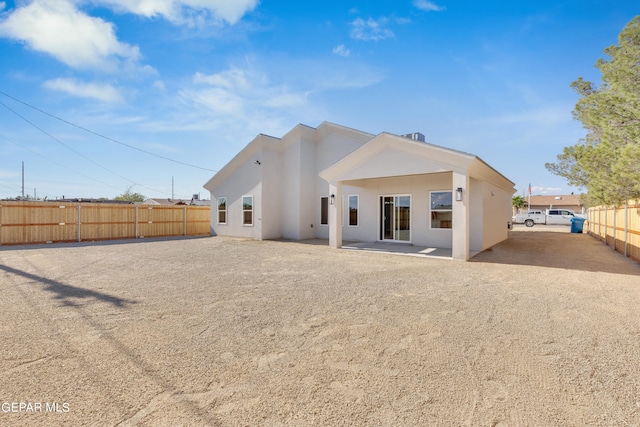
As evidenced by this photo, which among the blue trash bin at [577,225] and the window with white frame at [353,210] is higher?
the window with white frame at [353,210]

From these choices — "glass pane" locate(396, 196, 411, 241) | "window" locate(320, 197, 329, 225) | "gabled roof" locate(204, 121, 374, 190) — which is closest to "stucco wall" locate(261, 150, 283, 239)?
"gabled roof" locate(204, 121, 374, 190)

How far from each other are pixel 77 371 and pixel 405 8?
41.4 feet

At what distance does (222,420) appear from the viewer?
2.29m

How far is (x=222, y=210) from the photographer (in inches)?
746

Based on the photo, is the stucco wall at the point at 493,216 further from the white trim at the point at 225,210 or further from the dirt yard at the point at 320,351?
the white trim at the point at 225,210

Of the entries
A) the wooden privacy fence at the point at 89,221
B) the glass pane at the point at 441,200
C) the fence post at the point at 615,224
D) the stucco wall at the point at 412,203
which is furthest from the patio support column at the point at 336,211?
the wooden privacy fence at the point at 89,221

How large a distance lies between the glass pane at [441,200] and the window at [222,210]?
12194 millimetres

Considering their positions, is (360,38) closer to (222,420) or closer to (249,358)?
(249,358)

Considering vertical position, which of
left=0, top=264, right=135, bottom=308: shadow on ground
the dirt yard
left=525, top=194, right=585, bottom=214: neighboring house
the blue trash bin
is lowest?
the dirt yard

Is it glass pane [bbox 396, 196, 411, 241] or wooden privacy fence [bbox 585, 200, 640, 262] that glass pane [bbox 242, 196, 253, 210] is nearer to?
glass pane [bbox 396, 196, 411, 241]

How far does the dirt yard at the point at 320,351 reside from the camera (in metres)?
2.42

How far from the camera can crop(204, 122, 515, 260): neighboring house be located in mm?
10312

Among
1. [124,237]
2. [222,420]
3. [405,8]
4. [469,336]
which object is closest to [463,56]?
[405,8]

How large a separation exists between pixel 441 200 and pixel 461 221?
3.06m
